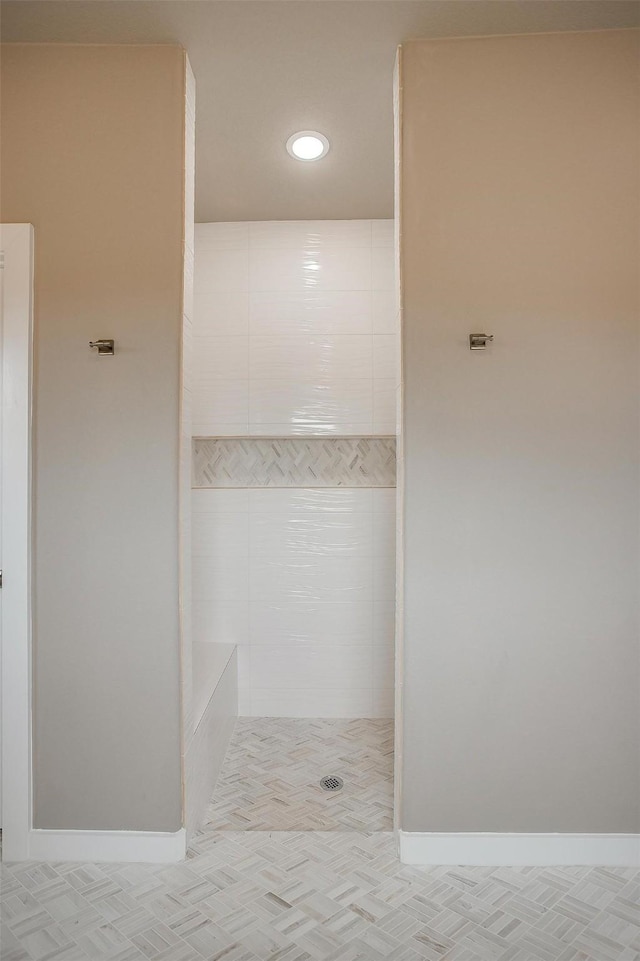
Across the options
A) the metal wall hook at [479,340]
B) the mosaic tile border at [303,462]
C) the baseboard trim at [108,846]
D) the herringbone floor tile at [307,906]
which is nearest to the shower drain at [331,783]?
the herringbone floor tile at [307,906]

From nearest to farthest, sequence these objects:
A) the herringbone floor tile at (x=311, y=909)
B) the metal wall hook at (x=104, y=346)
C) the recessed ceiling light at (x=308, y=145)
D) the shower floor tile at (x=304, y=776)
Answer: the herringbone floor tile at (x=311, y=909) < the metal wall hook at (x=104, y=346) < the shower floor tile at (x=304, y=776) < the recessed ceiling light at (x=308, y=145)

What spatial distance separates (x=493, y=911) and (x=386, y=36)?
8.58 ft

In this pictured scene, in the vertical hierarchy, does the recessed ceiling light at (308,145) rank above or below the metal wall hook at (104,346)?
above

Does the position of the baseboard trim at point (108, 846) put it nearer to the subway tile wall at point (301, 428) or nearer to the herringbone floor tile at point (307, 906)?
the herringbone floor tile at point (307, 906)

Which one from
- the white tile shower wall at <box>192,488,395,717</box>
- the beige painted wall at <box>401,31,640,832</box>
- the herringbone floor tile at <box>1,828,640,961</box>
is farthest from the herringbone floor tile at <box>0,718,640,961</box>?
the white tile shower wall at <box>192,488,395,717</box>

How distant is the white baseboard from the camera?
1955 mm

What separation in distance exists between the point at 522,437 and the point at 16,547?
64.9 inches

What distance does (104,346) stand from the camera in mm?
1958

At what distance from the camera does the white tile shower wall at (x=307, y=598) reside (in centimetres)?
320

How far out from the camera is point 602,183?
1.97 m

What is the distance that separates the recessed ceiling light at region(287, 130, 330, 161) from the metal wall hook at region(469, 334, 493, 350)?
1.12 metres

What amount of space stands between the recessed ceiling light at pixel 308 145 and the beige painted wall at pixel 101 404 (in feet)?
1.91

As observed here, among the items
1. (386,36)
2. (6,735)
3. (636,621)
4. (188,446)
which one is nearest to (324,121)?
(386,36)

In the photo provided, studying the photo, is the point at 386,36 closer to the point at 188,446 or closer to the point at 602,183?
the point at 602,183
